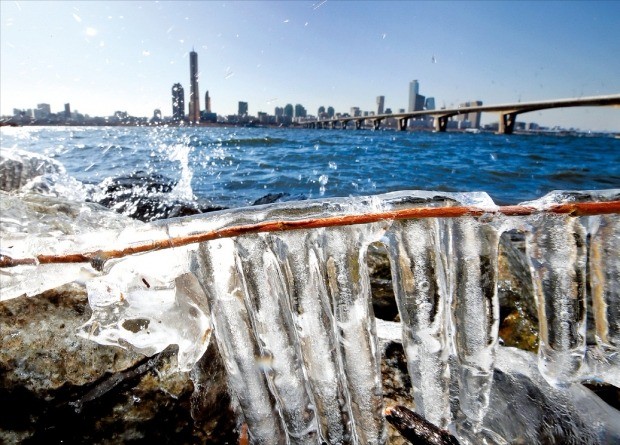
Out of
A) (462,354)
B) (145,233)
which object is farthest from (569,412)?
(145,233)

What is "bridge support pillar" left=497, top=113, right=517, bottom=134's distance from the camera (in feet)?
134

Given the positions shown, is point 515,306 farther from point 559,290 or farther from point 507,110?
point 507,110

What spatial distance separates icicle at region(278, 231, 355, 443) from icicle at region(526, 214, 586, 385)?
96cm

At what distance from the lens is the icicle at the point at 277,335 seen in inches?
56.2

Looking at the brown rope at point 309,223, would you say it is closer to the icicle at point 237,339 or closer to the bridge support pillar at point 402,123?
the icicle at point 237,339

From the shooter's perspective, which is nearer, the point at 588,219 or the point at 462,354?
the point at 588,219

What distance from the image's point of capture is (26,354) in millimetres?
1591

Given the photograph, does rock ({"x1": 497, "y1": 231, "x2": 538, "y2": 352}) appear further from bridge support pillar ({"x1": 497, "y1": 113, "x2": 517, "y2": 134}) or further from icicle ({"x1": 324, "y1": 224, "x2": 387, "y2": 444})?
bridge support pillar ({"x1": 497, "y1": 113, "x2": 517, "y2": 134})

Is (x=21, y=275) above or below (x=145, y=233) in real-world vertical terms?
below

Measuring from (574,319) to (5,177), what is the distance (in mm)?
8767

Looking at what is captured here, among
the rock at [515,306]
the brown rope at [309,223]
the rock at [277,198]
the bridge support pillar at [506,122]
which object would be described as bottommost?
the rock at [515,306]

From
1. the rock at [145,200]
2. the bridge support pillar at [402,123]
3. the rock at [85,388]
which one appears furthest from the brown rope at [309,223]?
the bridge support pillar at [402,123]

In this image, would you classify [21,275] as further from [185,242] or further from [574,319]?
[574,319]

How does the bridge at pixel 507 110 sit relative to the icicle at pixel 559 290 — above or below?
above
